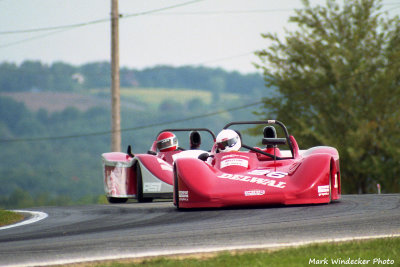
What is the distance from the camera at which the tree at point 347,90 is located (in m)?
35.4

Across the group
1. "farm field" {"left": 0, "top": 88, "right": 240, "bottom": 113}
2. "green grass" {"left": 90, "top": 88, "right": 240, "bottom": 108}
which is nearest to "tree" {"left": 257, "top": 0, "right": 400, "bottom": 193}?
"farm field" {"left": 0, "top": 88, "right": 240, "bottom": 113}

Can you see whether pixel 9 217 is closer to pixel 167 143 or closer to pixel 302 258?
pixel 167 143

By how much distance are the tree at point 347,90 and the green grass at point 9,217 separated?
77.6 feet

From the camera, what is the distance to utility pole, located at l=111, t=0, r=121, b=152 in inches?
1043

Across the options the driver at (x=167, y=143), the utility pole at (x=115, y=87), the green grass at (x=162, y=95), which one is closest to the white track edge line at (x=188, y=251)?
the driver at (x=167, y=143)

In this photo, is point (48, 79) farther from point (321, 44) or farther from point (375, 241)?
point (375, 241)

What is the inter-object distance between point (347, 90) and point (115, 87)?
13635mm

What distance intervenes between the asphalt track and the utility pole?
52.7 feet

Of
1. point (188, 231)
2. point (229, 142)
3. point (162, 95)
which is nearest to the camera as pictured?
point (188, 231)

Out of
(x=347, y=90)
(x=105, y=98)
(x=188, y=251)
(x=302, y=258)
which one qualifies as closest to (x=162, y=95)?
(x=105, y=98)

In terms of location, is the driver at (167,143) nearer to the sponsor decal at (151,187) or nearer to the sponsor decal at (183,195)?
the sponsor decal at (151,187)

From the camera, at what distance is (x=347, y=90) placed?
36.6 meters

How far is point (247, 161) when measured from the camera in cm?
1094

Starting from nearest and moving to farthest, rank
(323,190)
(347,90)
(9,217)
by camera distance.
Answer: (323,190)
(9,217)
(347,90)
